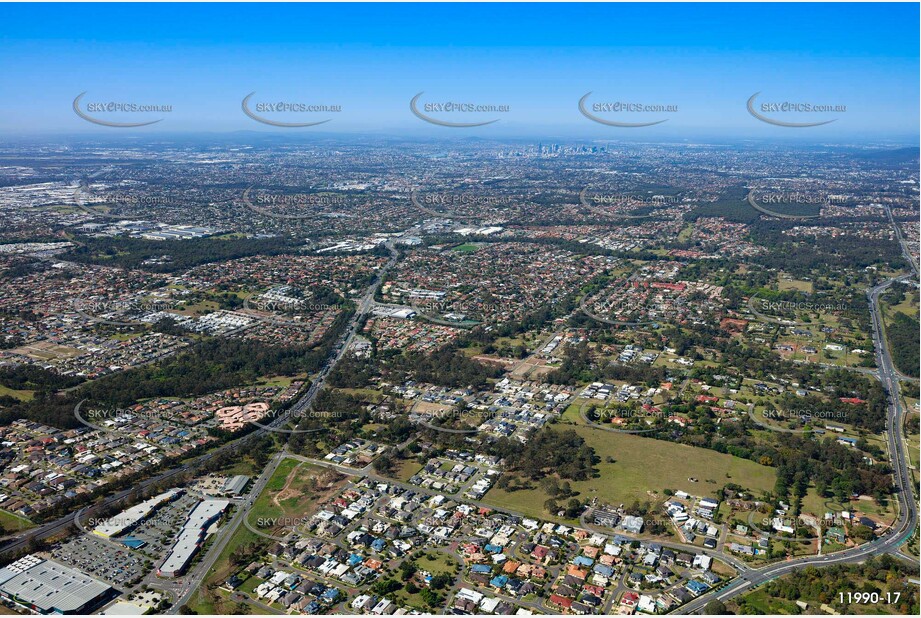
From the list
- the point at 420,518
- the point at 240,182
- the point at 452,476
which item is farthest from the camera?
the point at 240,182

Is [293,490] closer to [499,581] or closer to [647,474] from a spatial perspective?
[499,581]

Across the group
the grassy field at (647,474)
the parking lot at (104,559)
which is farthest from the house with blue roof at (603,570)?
the parking lot at (104,559)

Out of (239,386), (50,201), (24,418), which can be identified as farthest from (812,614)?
(50,201)

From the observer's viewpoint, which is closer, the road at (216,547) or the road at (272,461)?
the road at (216,547)

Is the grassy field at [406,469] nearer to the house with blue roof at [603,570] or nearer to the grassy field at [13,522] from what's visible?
the house with blue roof at [603,570]

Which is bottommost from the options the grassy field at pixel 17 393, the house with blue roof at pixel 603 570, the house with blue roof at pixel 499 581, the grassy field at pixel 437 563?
the grassy field at pixel 437 563

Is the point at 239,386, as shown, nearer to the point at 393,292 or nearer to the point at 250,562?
the point at 250,562
